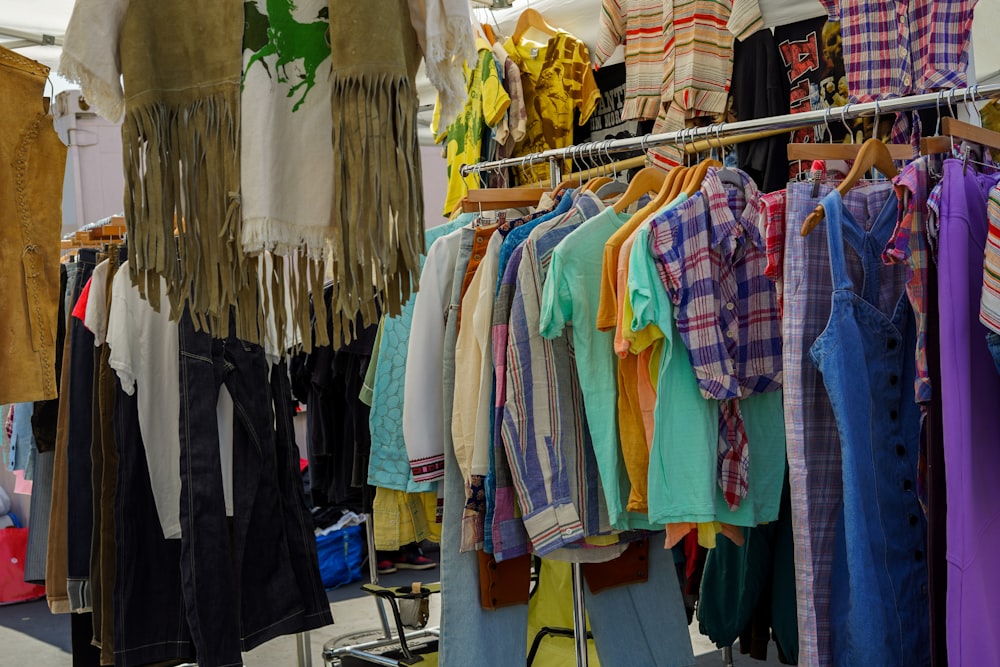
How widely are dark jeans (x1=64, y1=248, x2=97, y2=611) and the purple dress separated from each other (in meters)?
2.61

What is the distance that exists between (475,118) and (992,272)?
2.78m

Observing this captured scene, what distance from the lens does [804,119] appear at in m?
2.32

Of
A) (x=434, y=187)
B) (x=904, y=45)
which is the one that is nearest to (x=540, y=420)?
(x=904, y=45)

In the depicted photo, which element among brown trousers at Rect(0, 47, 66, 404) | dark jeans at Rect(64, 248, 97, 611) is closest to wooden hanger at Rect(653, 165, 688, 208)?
brown trousers at Rect(0, 47, 66, 404)

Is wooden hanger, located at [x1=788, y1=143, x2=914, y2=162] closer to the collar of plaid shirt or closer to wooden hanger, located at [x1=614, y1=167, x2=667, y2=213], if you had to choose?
the collar of plaid shirt

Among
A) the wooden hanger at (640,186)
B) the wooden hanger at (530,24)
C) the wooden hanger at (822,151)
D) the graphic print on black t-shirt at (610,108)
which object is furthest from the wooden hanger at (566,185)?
the wooden hanger at (530,24)

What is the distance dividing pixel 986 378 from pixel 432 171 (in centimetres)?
515

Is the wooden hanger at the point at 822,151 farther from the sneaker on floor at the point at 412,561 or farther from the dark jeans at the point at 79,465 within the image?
the sneaker on floor at the point at 412,561

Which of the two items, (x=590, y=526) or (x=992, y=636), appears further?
(x=590, y=526)

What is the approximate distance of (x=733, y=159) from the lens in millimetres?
3600

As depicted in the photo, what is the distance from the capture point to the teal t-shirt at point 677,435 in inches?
87.0

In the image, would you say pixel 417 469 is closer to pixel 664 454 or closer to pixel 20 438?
pixel 664 454

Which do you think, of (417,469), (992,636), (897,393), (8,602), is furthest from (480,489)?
(8,602)

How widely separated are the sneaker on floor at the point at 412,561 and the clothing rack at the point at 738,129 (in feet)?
11.1
